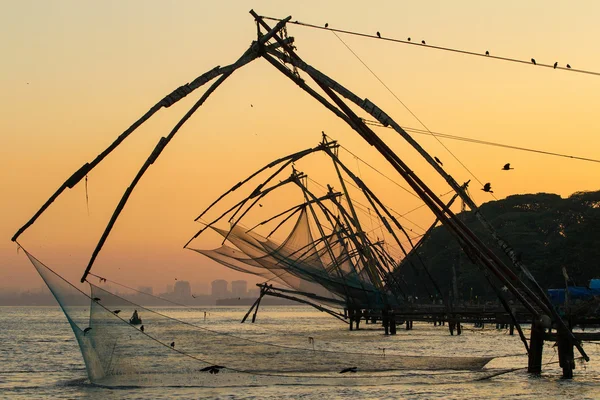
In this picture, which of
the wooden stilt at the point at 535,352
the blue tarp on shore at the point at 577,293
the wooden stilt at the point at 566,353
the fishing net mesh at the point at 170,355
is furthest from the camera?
the blue tarp on shore at the point at 577,293

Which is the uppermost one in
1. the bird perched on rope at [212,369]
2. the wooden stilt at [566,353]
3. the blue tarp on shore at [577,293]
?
the blue tarp on shore at [577,293]

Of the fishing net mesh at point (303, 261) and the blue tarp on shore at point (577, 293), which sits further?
the blue tarp on shore at point (577, 293)

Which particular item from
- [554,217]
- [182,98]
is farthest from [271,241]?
[554,217]

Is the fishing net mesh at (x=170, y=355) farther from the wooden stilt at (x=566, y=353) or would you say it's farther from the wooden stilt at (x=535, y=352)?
the wooden stilt at (x=566, y=353)

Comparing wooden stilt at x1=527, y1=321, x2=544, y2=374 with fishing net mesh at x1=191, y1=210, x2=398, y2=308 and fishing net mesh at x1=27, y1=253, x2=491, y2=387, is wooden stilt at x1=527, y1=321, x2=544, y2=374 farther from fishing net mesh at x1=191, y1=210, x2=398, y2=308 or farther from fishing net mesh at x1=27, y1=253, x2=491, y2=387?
fishing net mesh at x1=191, y1=210, x2=398, y2=308

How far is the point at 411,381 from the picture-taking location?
1769 centimetres

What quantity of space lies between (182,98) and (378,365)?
766 cm

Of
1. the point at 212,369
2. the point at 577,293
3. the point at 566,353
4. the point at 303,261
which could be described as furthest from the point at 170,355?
the point at 577,293

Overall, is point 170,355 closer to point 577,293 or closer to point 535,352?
point 535,352

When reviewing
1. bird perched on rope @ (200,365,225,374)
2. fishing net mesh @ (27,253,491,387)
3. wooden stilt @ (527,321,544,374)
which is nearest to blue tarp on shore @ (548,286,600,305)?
wooden stilt @ (527,321,544,374)

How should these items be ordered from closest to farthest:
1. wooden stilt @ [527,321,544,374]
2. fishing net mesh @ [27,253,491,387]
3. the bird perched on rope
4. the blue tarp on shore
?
1. fishing net mesh @ [27,253,491,387]
2. the bird perched on rope
3. wooden stilt @ [527,321,544,374]
4. the blue tarp on shore

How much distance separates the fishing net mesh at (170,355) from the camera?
14.9 m

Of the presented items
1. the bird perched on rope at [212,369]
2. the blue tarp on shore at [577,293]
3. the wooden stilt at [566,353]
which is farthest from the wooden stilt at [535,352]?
the blue tarp on shore at [577,293]

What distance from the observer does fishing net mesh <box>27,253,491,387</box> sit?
49.0ft
